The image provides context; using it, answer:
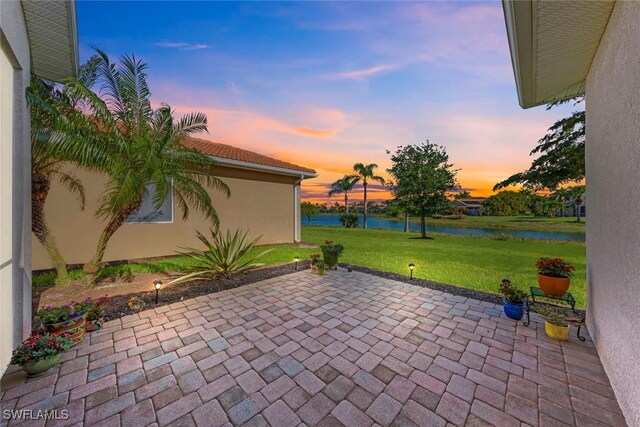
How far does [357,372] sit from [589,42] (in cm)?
459

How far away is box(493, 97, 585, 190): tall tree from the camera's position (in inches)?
440

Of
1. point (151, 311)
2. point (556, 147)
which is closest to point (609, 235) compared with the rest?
point (151, 311)

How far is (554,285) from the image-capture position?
3.63 meters

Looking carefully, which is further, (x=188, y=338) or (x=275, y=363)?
(x=188, y=338)

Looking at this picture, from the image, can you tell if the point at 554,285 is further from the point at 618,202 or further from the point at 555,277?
the point at 618,202

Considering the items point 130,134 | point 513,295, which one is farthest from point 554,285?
point 130,134

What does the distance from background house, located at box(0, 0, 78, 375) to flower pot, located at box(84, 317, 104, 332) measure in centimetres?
52

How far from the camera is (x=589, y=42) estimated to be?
262 cm

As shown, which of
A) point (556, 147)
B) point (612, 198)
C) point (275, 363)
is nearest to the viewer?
point (612, 198)

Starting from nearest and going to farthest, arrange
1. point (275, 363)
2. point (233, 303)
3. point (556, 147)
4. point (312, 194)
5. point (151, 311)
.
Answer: point (275, 363), point (151, 311), point (233, 303), point (556, 147), point (312, 194)

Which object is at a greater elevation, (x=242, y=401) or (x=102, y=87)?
(x=102, y=87)

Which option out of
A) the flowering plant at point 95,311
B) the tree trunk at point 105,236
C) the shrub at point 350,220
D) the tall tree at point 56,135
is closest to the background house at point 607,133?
the flowering plant at point 95,311

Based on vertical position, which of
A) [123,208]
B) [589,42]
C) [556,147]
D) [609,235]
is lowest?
[609,235]

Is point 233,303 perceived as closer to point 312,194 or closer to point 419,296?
point 419,296
